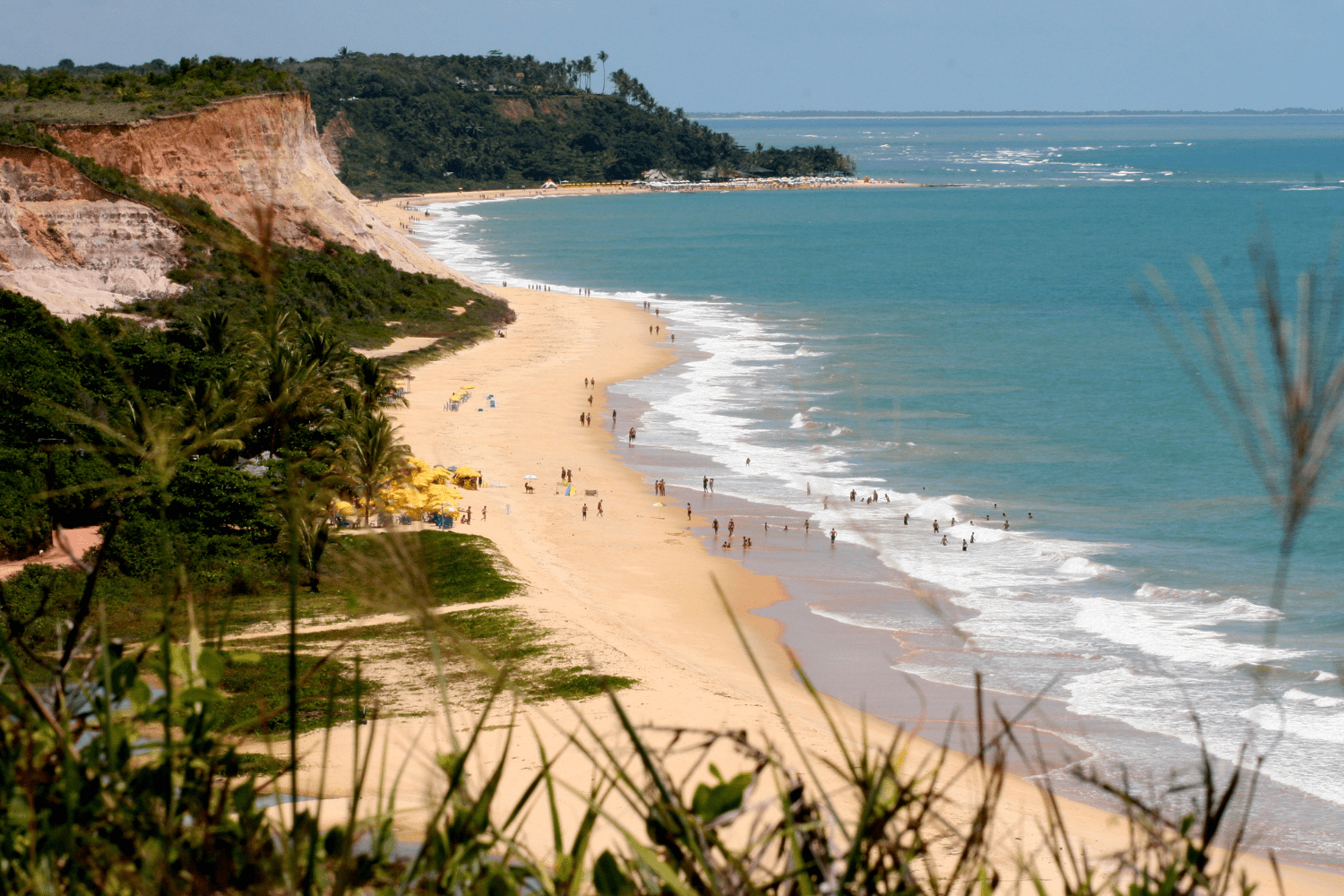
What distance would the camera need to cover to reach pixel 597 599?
1081 inches

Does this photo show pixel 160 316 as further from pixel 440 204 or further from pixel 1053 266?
pixel 440 204

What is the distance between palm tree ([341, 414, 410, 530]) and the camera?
3005 centimetres

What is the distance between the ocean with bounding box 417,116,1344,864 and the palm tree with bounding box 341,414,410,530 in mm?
10087

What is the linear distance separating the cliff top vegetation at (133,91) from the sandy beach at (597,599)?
18369 mm

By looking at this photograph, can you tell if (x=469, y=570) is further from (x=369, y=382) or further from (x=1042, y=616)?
(x=369, y=382)

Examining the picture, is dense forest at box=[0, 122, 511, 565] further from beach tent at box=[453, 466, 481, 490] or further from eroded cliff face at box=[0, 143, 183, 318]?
beach tent at box=[453, 466, 481, 490]

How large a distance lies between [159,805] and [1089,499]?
38.1 m

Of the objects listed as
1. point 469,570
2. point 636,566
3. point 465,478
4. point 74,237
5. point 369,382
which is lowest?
point 636,566

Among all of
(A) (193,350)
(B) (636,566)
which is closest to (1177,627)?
(B) (636,566)

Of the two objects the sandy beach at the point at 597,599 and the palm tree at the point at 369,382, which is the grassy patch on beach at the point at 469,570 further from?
the palm tree at the point at 369,382

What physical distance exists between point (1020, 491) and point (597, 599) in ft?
56.0

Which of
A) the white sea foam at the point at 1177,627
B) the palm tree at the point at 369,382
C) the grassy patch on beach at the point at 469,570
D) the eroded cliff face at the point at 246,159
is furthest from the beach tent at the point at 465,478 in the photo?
the white sea foam at the point at 1177,627

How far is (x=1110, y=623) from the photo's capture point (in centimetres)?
2647

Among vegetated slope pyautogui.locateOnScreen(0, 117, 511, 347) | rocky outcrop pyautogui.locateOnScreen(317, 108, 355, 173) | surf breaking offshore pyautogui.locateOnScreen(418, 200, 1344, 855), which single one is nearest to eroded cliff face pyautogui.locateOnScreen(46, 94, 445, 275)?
vegetated slope pyautogui.locateOnScreen(0, 117, 511, 347)
